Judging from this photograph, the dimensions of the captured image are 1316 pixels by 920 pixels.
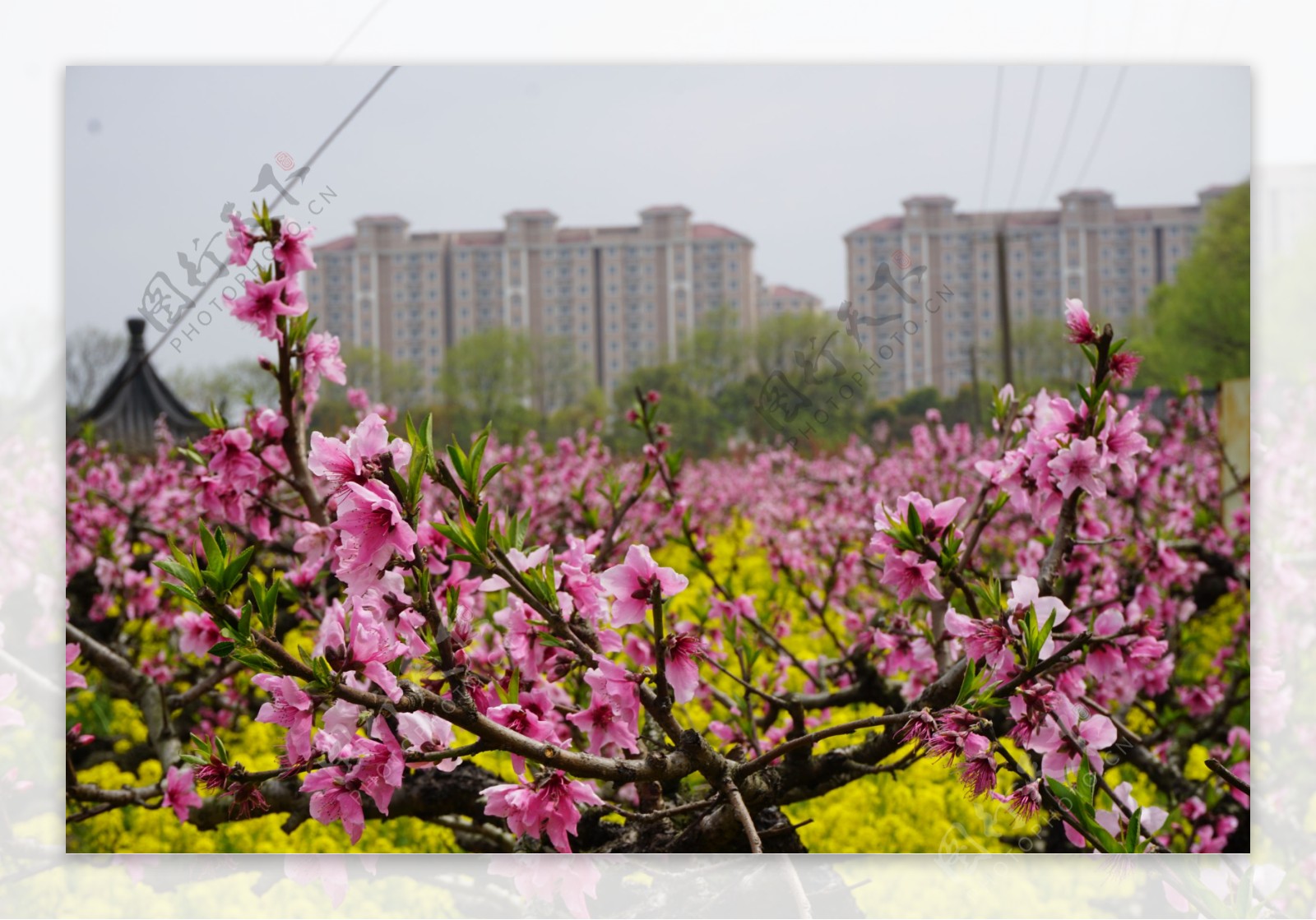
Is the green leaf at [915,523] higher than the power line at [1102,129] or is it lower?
lower

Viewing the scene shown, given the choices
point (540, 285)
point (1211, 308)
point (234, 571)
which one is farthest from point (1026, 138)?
point (234, 571)

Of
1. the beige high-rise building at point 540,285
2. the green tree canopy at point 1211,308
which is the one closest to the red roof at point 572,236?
the beige high-rise building at point 540,285

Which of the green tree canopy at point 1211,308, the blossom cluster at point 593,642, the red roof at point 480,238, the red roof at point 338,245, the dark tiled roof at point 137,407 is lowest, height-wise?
the blossom cluster at point 593,642

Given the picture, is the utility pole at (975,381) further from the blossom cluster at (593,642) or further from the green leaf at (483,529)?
the green leaf at (483,529)

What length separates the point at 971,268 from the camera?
2.06 meters

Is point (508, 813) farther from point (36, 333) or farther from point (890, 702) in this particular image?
point (36, 333)

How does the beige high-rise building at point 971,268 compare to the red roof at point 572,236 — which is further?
the red roof at point 572,236

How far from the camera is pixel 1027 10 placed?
1.67 meters

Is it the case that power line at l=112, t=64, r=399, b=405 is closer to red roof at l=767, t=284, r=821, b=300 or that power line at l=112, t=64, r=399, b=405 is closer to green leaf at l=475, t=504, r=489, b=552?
red roof at l=767, t=284, r=821, b=300

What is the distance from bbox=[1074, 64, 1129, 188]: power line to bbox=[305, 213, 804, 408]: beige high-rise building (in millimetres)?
652

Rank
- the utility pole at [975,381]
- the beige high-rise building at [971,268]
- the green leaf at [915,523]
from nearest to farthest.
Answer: the green leaf at [915,523], the beige high-rise building at [971,268], the utility pole at [975,381]

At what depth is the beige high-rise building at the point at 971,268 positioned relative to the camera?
2.01 m

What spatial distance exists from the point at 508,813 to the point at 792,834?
82 cm

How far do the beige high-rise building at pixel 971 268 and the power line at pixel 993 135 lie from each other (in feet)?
0.18
